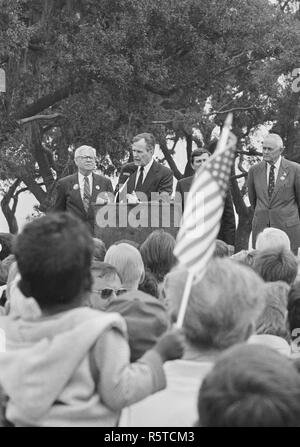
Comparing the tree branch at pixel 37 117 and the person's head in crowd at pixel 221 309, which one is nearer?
the person's head in crowd at pixel 221 309

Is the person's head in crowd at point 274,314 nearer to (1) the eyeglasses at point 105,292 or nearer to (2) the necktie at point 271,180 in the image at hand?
(1) the eyeglasses at point 105,292

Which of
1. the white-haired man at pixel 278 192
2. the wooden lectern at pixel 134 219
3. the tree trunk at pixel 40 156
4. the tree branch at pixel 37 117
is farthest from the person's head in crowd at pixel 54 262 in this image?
the tree trunk at pixel 40 156

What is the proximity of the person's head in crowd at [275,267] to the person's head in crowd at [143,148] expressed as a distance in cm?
514

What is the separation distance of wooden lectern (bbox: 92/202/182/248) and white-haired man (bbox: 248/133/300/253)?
1434mm

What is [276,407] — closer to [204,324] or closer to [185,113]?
[204,324]

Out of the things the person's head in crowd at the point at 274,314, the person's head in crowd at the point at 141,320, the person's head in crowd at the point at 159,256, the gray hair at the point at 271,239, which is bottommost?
the person's head in crowd at the point at 159,256

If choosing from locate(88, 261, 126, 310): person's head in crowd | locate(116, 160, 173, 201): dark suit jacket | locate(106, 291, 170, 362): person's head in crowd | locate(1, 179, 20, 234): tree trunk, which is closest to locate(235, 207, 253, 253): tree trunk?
locate(1, 179, 20, 234): tree trunk

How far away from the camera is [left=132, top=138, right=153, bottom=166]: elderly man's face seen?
10062 millimetres

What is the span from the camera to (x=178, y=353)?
116 inches

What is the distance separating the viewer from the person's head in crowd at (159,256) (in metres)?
6.07

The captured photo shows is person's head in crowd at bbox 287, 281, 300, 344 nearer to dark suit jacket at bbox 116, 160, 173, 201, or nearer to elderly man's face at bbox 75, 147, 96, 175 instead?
dark suit jacket at bbox 116, 160, 173, 201

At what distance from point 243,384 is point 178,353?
89 centimetres

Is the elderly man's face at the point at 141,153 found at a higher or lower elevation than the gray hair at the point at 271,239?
higher

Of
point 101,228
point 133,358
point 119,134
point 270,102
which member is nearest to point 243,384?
point 133,358
